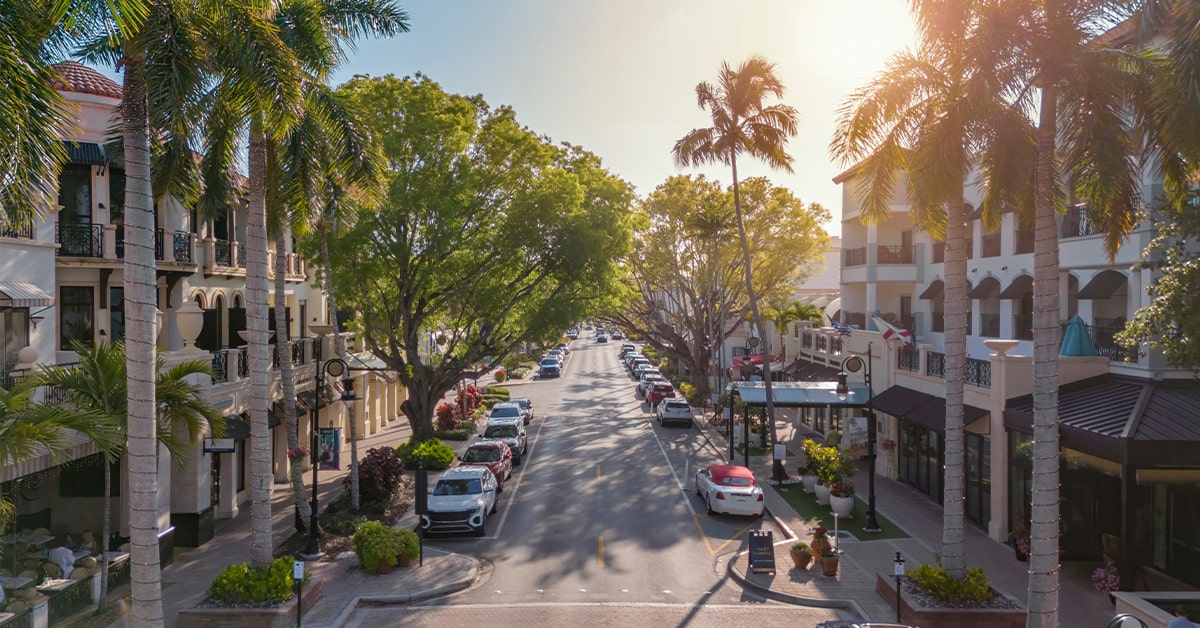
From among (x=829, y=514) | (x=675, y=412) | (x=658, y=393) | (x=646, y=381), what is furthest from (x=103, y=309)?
(x=646, y=381)

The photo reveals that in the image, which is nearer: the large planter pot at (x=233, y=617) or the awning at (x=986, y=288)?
the large planter pot at (x=233, y=617)

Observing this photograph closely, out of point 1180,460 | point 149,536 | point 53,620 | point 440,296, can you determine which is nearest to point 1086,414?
point 1180,460

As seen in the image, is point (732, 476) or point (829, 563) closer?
point (829, 563)

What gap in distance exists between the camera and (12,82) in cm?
749

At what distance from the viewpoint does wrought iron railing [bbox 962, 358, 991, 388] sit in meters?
22.3

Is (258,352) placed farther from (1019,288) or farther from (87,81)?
(1019,288)

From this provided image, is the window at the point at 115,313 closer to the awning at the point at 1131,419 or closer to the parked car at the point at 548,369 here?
the awning at the point at 1131,419

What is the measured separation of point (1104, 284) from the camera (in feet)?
70.4

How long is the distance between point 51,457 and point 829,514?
1964cm

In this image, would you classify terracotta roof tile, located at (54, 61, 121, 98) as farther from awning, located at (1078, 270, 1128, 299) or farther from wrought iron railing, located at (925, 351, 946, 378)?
awning, located at (1078, 270, 1128, 299)

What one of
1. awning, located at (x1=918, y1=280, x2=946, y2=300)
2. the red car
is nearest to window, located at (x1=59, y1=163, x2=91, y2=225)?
awning, located at (x1=918, y1=280, x2=946, y2=300)

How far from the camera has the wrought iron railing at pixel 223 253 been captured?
26.0 meters

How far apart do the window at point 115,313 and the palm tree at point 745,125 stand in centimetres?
2024

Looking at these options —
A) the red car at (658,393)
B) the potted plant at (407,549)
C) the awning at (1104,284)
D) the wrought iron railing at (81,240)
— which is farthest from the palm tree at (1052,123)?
the red car at (658,393)
